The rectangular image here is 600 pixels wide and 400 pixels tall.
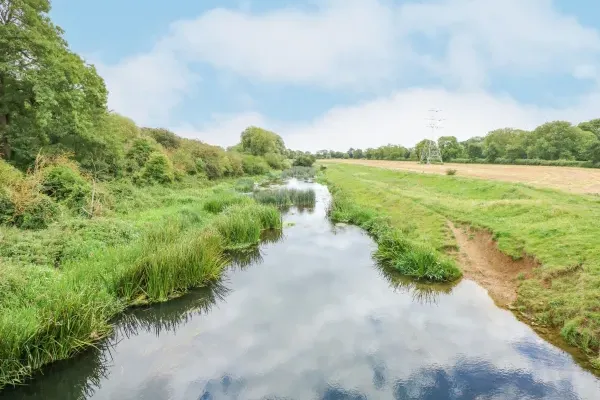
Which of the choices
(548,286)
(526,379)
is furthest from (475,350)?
(548,286)

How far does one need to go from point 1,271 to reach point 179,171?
82.8ft

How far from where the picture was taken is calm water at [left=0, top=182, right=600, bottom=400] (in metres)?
6.71

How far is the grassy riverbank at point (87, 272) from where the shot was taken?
6957 millimetres

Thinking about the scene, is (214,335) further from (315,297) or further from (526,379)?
(526,379)

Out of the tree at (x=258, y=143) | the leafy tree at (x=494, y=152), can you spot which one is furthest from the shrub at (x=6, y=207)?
the leafy tree at (x=494, y=152)

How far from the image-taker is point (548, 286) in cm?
990

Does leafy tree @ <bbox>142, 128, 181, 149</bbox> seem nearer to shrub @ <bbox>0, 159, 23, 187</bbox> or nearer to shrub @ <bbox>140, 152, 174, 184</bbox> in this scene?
shrub @ <bbox>140, 152, 174, 184</bbox>

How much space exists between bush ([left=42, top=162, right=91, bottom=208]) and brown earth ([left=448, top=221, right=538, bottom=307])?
17.6 metres

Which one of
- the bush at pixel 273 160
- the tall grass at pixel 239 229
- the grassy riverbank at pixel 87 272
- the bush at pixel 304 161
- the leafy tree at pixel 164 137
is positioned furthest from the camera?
the bush at pixel 304 161

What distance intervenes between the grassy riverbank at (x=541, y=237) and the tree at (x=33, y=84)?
17903 millimetres

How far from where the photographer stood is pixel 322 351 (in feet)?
26.4

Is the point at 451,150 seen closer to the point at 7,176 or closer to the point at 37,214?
A: the point at 37,214

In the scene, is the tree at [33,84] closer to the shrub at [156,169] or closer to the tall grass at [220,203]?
the shrub at [156,169]

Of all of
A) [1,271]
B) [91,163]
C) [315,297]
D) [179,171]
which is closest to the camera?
[1,271]
